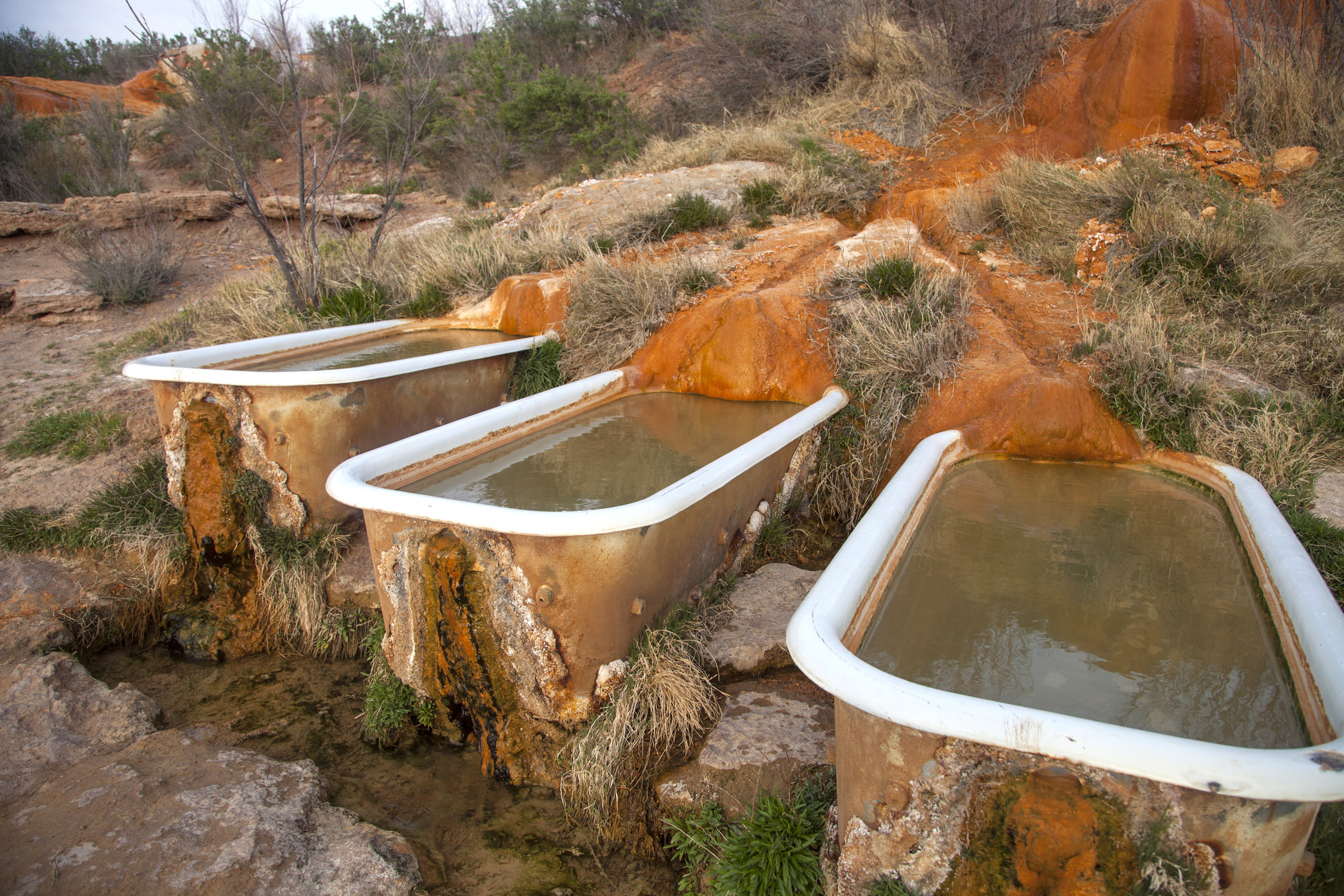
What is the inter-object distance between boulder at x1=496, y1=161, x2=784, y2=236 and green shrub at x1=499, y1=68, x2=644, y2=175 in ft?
10.2

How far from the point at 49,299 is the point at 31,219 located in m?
2.36

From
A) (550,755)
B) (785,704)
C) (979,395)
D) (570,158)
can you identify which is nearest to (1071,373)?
(979,395)

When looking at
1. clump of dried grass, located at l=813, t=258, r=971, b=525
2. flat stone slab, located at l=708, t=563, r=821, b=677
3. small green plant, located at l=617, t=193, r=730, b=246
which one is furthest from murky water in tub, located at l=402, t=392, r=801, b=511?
small green plant, located at l=617, t=193, r=730, b=246

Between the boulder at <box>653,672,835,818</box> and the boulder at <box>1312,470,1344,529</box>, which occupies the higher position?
the boulder at <box>1312,470,1344,529</box>

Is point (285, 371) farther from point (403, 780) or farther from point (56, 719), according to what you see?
point (403, 780)

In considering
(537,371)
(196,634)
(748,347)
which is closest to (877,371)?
(748,347)

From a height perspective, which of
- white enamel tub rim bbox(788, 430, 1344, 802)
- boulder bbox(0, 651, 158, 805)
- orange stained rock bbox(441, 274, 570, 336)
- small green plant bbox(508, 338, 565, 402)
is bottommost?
boulder bbox(0, 651, 158, 805)

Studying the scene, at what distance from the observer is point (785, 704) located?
261 centimetres

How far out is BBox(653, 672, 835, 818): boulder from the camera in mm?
2312

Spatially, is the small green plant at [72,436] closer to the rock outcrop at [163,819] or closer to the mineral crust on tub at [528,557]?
the rock outcrop at [163,819]

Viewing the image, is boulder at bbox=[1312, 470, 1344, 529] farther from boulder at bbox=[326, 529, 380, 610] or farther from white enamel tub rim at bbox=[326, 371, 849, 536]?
boulder at bbox=[326, 529, 380, 610]

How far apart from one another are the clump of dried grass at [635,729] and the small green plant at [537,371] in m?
2.45

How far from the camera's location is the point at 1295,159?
535cm

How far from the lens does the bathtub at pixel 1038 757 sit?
1379 millimetres
